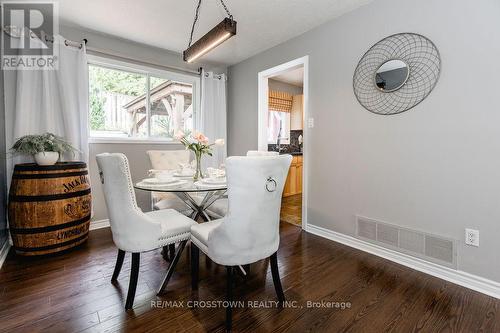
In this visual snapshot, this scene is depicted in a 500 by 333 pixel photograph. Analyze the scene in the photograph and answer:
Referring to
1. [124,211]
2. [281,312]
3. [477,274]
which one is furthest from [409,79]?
[124,211]

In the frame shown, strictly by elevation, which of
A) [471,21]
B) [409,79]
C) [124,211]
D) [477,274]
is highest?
[471,21]

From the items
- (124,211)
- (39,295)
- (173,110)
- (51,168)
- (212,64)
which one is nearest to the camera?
(124,211)

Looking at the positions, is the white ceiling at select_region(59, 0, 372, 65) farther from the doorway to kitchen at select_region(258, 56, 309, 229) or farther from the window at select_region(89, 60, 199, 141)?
the doorway to kitchen at select_region(258, 56, 309, 229)

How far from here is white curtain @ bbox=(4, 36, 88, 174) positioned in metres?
2.48

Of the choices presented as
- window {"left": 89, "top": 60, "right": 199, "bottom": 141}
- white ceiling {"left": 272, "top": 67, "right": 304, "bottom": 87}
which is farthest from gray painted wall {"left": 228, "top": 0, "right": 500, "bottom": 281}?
window {"left": 89, "top": 60, "right": 199, "bottom": 141}

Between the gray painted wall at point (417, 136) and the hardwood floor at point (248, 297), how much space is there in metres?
0.46

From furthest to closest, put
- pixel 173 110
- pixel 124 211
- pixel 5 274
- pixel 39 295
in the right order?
pixel 173 110, pixel 5 274, pixel 39 295, pixel 124 211

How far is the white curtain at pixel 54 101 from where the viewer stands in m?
2.48

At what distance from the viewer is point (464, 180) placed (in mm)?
1808

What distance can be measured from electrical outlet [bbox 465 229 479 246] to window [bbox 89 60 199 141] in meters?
3.53

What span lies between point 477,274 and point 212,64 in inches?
161

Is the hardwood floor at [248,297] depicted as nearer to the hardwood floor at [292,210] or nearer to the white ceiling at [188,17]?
the hardwood floor at [292,210]

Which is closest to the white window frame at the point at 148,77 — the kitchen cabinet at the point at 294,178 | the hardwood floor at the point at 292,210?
the hardwood floor at the point at 292,210

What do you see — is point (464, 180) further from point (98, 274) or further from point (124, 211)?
point (98, 274)
